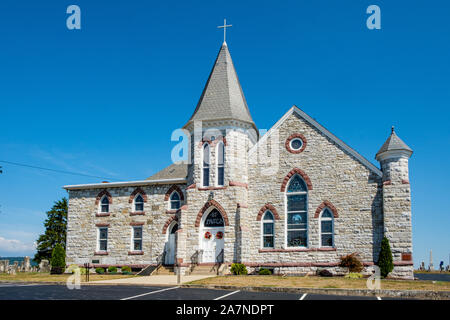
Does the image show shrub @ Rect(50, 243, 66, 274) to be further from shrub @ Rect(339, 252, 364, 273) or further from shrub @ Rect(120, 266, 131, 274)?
shrub @ Rect(339, 252, 364, 273)

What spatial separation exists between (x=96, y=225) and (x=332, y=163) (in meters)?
15.5

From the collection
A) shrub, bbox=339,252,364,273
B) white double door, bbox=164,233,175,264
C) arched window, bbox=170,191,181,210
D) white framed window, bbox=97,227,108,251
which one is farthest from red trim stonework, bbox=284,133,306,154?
white framed window, bbox=97,227,108,251

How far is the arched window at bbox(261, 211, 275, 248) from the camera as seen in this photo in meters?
27.4

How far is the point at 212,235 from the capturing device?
27781mm

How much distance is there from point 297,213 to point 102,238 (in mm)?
12877

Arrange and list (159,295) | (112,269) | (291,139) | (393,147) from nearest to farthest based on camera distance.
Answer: (159,295)
(393,147)
(291,139)
(112,269)

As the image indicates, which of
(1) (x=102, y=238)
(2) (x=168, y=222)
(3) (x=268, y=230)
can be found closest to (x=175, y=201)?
(2) (x=168, y=222)

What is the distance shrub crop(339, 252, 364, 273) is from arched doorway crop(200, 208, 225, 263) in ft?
21.8

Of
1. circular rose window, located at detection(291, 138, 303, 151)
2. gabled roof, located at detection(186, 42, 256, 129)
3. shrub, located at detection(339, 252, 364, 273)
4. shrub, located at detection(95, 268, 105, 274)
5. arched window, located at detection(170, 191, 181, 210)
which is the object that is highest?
gabled roof, located at detection(186, 42, 256, 129)

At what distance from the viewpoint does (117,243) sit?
3094cm

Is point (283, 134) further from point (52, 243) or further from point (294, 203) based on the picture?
point (52, 243)

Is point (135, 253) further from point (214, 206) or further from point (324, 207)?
point (324, 207)

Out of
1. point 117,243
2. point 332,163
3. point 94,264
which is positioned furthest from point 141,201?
point 332,163

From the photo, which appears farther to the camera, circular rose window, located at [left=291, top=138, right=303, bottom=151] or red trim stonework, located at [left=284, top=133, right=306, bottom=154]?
circular rose window, located at [left=291, top=138, right=303, bottom=151]
